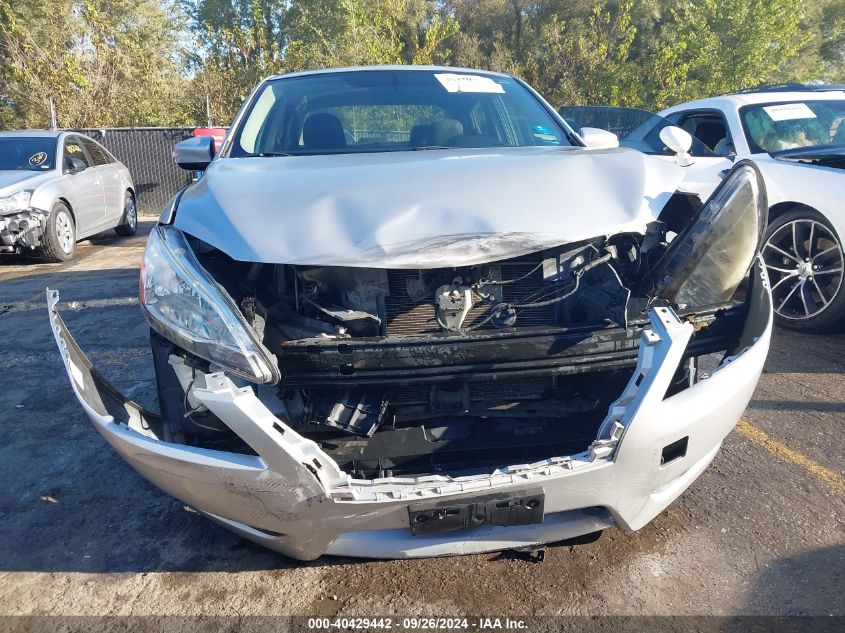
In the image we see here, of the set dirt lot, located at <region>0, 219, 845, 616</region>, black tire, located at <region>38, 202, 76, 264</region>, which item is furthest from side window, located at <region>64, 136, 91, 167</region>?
dirt lot, located at <region>0, 219, 845, 616</region>

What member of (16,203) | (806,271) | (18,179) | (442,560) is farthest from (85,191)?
(806,271)

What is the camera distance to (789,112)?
5.44m

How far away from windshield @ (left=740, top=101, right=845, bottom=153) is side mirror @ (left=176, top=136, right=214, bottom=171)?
14.3 feet

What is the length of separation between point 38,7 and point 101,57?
15.2 feet

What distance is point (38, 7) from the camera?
59.5ft

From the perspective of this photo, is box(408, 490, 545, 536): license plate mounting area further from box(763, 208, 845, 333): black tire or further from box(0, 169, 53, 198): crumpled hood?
box(0, 169, 53, 198): crumpled hood

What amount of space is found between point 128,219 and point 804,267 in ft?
29.7

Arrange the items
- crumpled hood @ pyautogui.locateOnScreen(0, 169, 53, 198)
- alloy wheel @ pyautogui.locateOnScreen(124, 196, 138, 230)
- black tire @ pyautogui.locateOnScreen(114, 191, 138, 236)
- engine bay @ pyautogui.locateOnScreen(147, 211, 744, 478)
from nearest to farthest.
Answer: engine bay @ pyautogui.locateOnScreen(147, 211, 744, 478) → crumpled hood @ pyautogui.locateOnScreen(0, 169, 53, 198) → black tire @ pyautogui.locateOnScreen(114, 191, 138, 236) → alloy wheel @ pyautogui.locateOnScreen(124, 196, 138, 230)

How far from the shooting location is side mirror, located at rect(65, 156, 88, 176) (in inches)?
320

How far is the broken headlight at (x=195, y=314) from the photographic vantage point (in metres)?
1.81

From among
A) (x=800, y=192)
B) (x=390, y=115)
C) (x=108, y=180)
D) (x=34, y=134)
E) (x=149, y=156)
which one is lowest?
(x=149, y=156)

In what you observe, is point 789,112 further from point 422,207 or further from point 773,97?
point 422,207

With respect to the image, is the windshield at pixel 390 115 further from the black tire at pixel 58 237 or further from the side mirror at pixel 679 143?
the black tire at pixel 58 237

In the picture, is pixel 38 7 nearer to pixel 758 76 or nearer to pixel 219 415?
pixel 758 76
